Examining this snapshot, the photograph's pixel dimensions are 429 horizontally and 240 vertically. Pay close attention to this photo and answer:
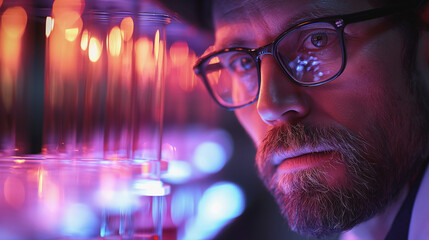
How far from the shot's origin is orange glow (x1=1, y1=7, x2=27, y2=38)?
73 centimetres

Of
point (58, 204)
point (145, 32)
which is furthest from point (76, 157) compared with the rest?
point (145, 32)

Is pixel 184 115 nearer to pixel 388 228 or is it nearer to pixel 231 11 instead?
pixel 231 11

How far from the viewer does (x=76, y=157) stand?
734 millimetres

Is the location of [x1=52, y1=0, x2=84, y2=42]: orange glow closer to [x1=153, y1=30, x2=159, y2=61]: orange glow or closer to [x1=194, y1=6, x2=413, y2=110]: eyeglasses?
[x1=153, y1=30, x2=159, y2=61]: orange glow

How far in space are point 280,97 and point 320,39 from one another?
0.15 meters

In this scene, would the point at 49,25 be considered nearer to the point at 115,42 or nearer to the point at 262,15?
the point at 115,42

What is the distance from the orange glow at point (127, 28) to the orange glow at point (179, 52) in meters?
0.21

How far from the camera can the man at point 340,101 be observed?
79cm

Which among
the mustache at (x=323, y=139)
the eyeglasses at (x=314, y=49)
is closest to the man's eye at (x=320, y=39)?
the eyeglasses at (x=314, y=49)

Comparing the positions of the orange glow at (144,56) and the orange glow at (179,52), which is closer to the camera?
the orange glow at (144,56)

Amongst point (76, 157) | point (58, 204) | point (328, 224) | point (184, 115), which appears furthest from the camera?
point (184, 115)

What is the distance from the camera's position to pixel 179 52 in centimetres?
106

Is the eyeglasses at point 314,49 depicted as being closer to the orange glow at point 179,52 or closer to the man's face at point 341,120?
the man's face at point 341,120

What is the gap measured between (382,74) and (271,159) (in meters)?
0.32
